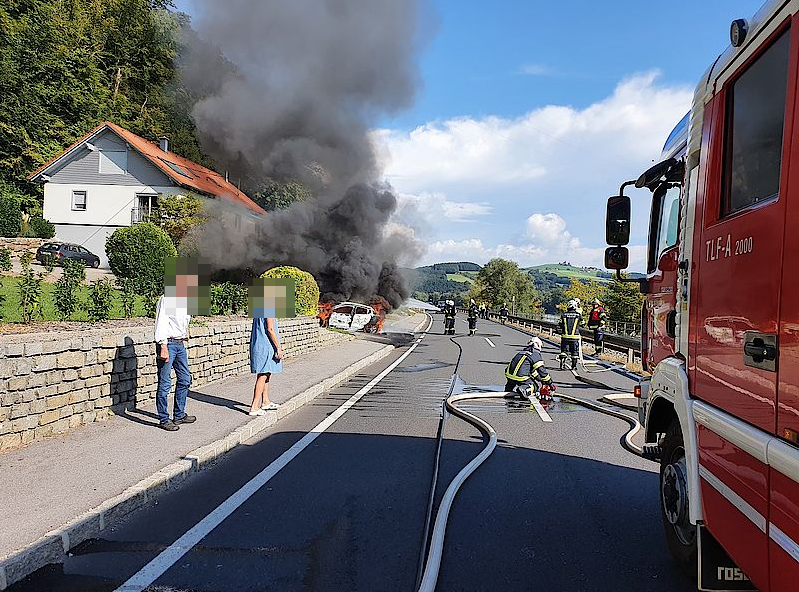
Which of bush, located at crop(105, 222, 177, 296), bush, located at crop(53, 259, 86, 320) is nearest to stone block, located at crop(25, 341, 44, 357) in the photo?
bush, located at crop(53, 259, 86, 320)

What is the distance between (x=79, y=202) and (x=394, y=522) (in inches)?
1450

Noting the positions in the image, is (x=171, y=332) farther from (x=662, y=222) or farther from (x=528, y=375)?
(x=528, y=375)

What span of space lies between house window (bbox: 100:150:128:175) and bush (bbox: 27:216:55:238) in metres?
4.69

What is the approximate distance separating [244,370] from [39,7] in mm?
37621

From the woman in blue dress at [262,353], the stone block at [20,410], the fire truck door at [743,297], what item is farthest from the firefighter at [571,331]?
the fire truck door at [743,297]

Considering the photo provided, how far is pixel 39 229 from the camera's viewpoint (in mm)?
32562

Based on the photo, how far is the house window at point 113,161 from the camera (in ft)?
120

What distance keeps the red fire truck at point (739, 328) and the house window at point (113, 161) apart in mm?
36746

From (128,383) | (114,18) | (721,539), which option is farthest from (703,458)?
(114,18)

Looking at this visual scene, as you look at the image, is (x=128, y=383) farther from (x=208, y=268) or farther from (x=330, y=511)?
(x=330, y=511)

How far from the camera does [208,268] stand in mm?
7598

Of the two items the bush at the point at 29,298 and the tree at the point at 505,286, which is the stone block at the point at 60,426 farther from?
the tree at the point at 505,286

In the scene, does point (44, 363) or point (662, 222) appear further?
point (44, 363)

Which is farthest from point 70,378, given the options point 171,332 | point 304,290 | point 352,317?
point 352,317
